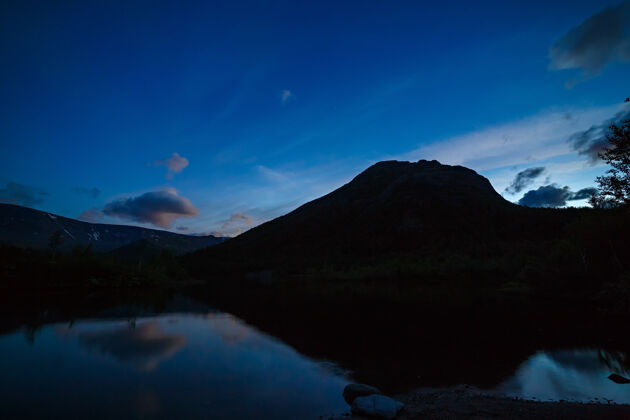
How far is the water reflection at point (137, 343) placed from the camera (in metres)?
22.4

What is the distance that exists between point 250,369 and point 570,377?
18.0 meters

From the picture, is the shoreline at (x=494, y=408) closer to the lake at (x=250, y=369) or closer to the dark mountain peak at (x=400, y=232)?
the lake at (x=250, y=369)

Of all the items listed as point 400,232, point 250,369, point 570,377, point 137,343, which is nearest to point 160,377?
point 250,369

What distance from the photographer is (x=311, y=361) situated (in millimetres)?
22031

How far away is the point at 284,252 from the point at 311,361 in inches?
6277

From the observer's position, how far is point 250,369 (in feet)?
67.7

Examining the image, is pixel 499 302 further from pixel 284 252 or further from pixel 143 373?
pixel 284 252

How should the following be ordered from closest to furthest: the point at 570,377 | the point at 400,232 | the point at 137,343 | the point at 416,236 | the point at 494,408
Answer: the point at 494,408
the point at 570,377
the point at 137,343
the point at 416,236
the point at 400,232

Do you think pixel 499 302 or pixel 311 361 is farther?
pixel 499 302

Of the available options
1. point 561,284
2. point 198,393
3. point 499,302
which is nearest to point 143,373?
point 198,393

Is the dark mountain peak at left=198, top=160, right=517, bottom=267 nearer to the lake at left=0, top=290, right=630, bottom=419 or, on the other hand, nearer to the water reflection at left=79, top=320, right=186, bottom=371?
the water reflection at left=79, top=320, right=186, bottom=371

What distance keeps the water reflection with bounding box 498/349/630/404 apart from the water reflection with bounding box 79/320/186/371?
20.8 m

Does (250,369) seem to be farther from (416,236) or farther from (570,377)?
(416,236)

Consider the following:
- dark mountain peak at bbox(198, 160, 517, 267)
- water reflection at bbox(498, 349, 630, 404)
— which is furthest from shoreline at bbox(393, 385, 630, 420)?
dark mountain peak at bbox(198, 160, 517, 267)
